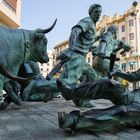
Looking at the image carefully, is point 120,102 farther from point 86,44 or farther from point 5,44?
point 86,44

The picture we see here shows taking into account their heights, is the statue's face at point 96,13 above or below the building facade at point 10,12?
below

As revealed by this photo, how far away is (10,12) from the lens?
64.1 ft

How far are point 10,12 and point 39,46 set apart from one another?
53.9 ft

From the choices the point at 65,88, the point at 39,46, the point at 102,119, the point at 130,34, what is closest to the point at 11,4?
the point at 39,46

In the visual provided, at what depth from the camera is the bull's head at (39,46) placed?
4094 millimetres

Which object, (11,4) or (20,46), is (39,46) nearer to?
(20,46)

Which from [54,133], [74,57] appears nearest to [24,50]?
[74,57]

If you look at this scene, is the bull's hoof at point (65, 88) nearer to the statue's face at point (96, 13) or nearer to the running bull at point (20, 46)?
the running bull at point (20, 46)

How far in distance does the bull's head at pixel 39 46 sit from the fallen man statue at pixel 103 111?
175 cm

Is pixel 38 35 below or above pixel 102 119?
above

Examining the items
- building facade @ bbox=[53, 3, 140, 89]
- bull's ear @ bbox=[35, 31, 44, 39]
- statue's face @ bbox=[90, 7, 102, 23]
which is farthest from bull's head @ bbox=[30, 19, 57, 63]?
building facade @ bbox=[53, 3, 140, 89]

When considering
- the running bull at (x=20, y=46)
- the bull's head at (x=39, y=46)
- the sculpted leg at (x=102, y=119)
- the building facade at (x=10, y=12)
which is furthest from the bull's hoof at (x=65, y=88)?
the building facade at (x=10, y=12)

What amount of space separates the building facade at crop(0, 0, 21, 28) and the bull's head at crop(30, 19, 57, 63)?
48.3 feet

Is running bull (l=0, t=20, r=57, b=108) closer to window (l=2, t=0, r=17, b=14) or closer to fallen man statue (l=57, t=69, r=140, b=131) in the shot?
fallen man statue (l=57, t=69, r=140, b=131)
